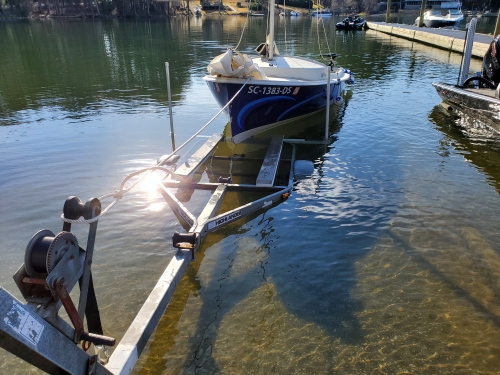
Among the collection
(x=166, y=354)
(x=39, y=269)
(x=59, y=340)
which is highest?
(x=39, y=269)

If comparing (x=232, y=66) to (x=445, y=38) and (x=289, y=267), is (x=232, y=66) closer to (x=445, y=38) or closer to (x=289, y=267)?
(x=289, y=267)

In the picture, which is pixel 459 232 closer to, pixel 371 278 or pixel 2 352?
pixel 371 278

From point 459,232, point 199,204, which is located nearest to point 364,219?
point 459,232

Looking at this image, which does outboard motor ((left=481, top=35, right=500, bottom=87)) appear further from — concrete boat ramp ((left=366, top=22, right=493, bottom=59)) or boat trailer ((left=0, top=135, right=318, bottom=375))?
concrete boat ramp ((left=366, top=22, right=493, bottom=59))

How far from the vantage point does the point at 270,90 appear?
9.82 m

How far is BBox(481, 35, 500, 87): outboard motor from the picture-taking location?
12.8 meters

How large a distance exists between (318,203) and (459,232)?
2332 millimetres

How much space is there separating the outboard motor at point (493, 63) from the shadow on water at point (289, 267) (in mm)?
8267

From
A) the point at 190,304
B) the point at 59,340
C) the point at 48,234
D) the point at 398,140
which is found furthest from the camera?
the point at 398,140

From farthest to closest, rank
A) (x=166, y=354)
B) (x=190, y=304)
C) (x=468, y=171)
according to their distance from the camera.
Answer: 1. (x=468, y=171)
2. (x=190, y=304)
3. (x=166, y=354)

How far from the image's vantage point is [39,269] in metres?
2.54

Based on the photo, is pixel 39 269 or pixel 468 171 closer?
pixel 39 269

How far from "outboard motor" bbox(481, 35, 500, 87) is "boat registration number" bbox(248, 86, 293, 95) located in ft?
25.0

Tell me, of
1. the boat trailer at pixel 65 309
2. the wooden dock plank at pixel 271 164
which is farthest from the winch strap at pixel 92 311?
the wooden dock plank at pixel 271 164
